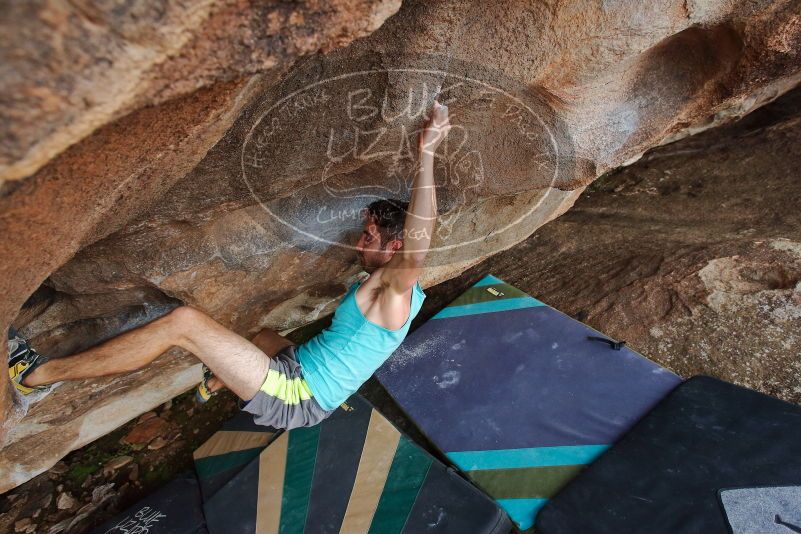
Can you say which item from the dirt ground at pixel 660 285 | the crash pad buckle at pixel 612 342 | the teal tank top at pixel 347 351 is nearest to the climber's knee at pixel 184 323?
the teal tank top at pixel 347 351

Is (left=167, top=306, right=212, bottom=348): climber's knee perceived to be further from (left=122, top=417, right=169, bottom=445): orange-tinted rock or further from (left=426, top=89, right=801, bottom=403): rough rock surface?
(left=426, top=89, right=801, bottom=403): rough rock surface

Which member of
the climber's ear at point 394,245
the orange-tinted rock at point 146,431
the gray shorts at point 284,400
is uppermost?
the climber's ear at point 394,245

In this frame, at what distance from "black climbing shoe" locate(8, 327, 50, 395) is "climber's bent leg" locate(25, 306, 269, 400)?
52mm

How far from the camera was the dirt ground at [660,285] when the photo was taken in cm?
283

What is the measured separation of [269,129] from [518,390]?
6.86 ft

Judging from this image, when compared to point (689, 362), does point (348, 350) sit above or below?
above

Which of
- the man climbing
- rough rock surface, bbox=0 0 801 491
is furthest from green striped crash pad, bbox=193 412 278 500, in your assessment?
the man climbing

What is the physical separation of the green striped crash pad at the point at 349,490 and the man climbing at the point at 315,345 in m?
0.60

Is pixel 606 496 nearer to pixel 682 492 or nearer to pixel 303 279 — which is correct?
pixel 682 492

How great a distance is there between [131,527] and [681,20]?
128 inches

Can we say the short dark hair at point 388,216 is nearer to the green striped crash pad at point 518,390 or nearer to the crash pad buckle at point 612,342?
the green striped crash pad at point 518,390

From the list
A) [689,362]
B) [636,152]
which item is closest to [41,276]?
[636,152]

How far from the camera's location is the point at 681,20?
170 cm

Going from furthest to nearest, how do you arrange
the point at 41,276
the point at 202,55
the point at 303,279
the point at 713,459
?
1. the point at 303,279
2. the point at 713,459
3. the point at 41,276
4. the point at 202,55
